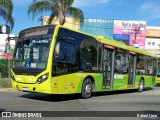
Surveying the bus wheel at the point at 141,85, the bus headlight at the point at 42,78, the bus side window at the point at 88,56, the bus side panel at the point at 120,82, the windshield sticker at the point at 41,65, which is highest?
the bus side window at the point at 88,56

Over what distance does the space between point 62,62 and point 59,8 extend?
1883cm

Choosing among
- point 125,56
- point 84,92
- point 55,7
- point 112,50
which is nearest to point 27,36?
point 84,92

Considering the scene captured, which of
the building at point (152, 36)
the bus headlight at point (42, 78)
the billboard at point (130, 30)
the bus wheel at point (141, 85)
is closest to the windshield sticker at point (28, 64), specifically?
the bus headlight at point (42, 78)

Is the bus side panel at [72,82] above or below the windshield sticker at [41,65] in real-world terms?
below

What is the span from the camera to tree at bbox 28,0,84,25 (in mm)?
32844

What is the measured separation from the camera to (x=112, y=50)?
19.4m

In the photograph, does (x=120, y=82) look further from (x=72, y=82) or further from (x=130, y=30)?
(x=130, y=30)

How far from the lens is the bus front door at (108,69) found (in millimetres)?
18703

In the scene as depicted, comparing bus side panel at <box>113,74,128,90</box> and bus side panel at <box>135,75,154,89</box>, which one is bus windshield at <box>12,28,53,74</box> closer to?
bus side panel at <box>113,74,128,90</box>

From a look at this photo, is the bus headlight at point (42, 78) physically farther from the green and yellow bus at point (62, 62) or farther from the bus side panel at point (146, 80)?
the bus side panel at point (146, 80)

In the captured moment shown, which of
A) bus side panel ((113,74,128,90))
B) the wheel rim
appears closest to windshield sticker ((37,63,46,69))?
the wheel rim

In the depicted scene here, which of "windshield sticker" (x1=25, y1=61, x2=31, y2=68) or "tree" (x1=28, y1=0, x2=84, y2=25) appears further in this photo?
"tree" (x1=28, y1=0, x2=84, y2=25)

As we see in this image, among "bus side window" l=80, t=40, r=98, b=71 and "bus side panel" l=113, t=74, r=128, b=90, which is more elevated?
"bus side window" l=80, t=40, r=98, b=71

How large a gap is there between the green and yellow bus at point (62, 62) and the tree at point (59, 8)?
1390 centimetres
